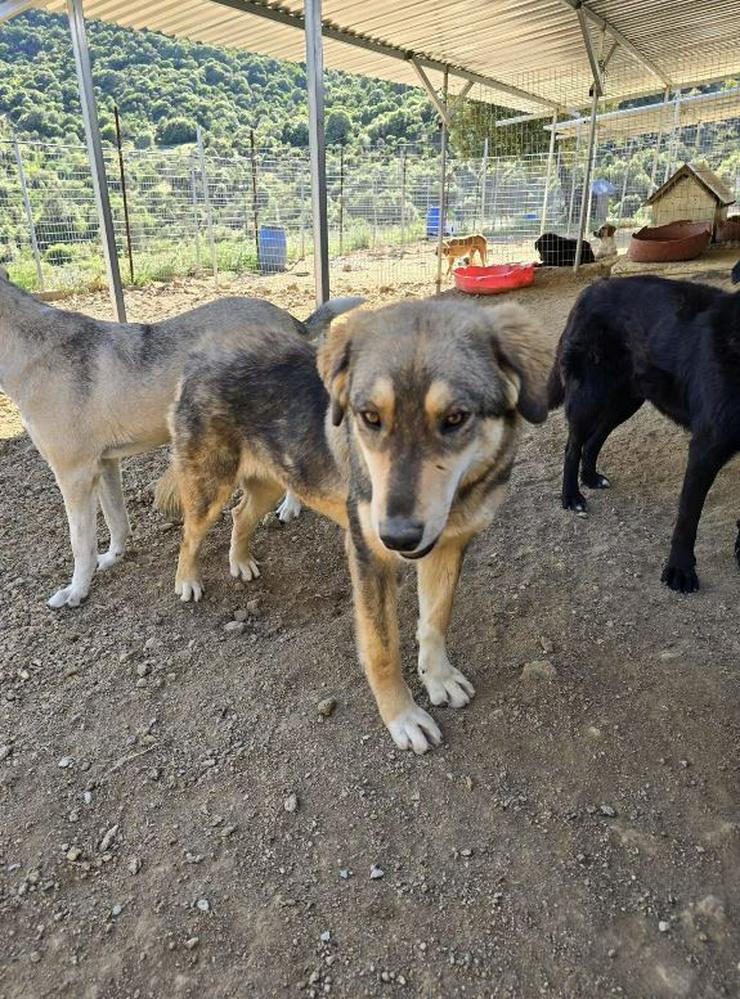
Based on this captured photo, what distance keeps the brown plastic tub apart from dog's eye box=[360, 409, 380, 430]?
11.6 meters

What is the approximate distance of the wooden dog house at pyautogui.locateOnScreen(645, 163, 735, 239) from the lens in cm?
1316

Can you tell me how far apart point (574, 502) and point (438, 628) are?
1.87 metres

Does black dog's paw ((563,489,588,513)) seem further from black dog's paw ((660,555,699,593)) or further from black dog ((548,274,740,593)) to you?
black dog's paw ((660,555,699,593))

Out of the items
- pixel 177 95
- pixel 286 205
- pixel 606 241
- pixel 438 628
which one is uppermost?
pixel 177 95

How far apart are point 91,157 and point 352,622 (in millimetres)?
5256

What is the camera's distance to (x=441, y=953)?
6.14 feet

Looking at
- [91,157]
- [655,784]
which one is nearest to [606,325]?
[655,784]

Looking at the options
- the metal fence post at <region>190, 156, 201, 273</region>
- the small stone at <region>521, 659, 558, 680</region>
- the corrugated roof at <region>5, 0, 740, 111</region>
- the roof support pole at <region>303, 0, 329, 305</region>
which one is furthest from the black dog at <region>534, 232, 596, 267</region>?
the small stone at <region>521, 659, 558, 680</region>

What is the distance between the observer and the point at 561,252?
1269 cm

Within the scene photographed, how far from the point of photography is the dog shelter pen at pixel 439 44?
6.11 meters

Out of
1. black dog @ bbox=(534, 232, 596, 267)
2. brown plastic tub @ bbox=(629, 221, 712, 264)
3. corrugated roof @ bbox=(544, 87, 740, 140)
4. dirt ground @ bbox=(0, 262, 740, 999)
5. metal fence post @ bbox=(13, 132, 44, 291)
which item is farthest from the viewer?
corrugated roof @ bbox=(544, 87, 740, 140)

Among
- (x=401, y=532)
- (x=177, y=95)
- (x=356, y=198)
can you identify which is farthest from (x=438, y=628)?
(x=177, y=95)

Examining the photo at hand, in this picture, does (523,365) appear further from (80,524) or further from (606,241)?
(606,241)

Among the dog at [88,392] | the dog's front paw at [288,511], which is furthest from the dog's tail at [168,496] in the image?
the dog's front paw at [288,511]
